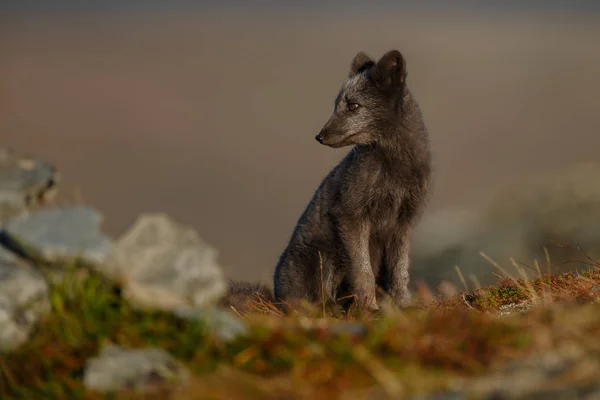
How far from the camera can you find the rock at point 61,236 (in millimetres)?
4348

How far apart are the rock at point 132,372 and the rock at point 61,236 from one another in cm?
82

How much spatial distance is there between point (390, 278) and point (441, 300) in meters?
0.71

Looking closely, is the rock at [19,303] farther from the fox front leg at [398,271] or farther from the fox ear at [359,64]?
the fox ear at [359,64]

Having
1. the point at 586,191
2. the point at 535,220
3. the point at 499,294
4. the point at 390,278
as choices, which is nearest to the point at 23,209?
the point at 390,278

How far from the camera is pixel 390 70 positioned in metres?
8.41

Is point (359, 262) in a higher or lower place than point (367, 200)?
lower

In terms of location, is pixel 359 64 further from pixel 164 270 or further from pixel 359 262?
pixel 164 270

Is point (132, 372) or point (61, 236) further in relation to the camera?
point (61, 236)

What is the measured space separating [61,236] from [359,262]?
4530 mm

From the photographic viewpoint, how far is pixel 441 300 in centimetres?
868

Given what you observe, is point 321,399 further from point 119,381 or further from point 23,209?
point 23,209

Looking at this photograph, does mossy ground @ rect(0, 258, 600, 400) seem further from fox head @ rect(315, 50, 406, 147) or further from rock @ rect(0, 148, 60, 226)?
fox head @ rect(315, 50, 406, 147)

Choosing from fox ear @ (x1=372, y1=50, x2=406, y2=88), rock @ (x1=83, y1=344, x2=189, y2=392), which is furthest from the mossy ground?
fox ear @ (x1=372, y1=50, x2=406, y2=88)

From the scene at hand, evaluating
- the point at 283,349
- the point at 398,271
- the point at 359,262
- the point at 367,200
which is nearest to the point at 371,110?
the point at 367,200
